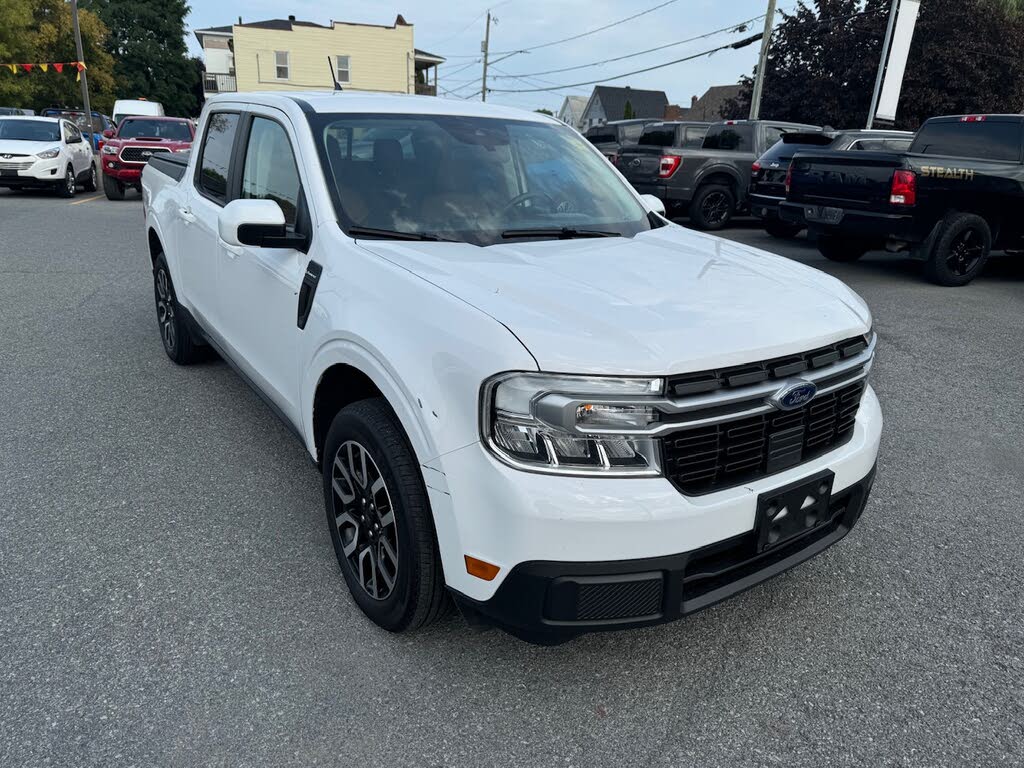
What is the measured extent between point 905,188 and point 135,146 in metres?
14.3

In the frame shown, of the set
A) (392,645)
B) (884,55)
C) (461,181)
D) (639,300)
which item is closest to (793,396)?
(639,300)

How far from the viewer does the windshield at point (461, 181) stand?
9.90 ft

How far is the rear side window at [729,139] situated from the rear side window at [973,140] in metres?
4.15

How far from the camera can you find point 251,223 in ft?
9.16

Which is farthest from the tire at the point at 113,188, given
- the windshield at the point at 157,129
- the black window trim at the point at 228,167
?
the black window trim at the point at 228,167

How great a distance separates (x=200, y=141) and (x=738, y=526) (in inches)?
154

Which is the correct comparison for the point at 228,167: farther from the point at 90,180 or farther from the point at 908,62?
the point at 908,62

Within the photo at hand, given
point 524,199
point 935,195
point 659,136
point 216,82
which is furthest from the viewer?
point 216,82

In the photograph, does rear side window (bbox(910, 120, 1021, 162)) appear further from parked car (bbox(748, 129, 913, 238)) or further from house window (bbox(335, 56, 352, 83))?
house window (bbox(335, 56, 352, 83))

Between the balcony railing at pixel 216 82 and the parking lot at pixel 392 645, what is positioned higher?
the balcony railing at pixel 216 82

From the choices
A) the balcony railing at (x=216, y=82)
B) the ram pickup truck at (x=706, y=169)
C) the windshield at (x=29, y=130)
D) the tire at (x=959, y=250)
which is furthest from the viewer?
the balcony railing at (x=216, y=82)

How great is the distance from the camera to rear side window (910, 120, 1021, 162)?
346 inches

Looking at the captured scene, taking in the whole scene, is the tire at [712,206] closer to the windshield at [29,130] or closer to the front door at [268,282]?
the front door at [268,282]

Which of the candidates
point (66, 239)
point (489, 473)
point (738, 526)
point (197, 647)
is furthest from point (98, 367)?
point (66, 239)
